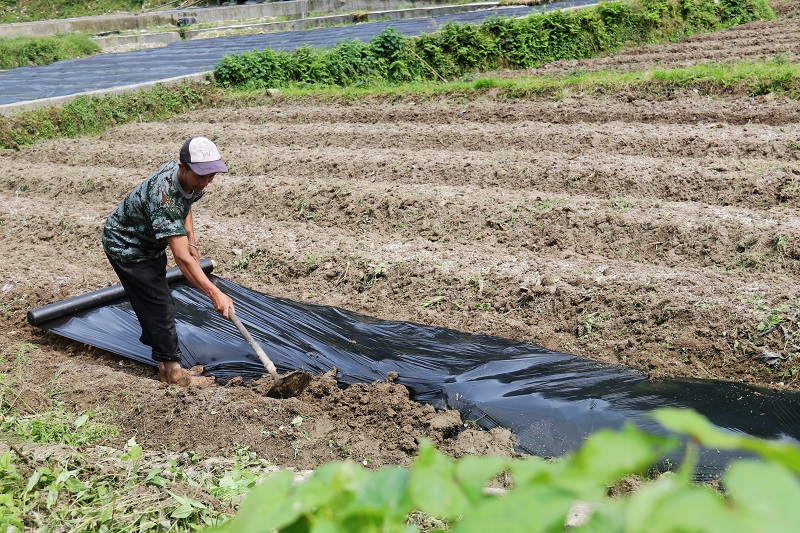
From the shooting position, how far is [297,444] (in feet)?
11.7

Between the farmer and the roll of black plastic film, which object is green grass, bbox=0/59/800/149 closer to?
the roll of black plastic film

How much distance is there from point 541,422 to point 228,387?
190 cm

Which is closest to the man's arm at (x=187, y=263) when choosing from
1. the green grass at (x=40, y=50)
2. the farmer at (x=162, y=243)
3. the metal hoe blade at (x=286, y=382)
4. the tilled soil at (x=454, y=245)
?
the farmer at (x=162, y=243)

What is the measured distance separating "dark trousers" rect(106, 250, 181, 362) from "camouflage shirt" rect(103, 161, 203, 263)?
0.06m

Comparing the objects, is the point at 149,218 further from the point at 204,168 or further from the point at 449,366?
the point at 449,366

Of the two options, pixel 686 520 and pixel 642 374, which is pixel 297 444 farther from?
pixel 686 520

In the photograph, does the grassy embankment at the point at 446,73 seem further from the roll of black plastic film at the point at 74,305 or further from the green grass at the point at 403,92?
the roll of black plastic film at the point at 74,305

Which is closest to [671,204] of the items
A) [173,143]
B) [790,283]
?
[790,283]

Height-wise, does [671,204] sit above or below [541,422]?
above

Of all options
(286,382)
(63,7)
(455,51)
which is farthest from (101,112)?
(63,7)

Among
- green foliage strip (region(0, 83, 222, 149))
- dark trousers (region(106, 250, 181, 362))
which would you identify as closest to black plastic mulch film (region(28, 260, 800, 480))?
dark trousers (region(106, 250, 181, 362))

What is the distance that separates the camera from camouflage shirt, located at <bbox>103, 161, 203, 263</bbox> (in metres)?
3.91

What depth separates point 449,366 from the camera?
410 cm

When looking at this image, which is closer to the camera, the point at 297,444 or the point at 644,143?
the point at 297,444
